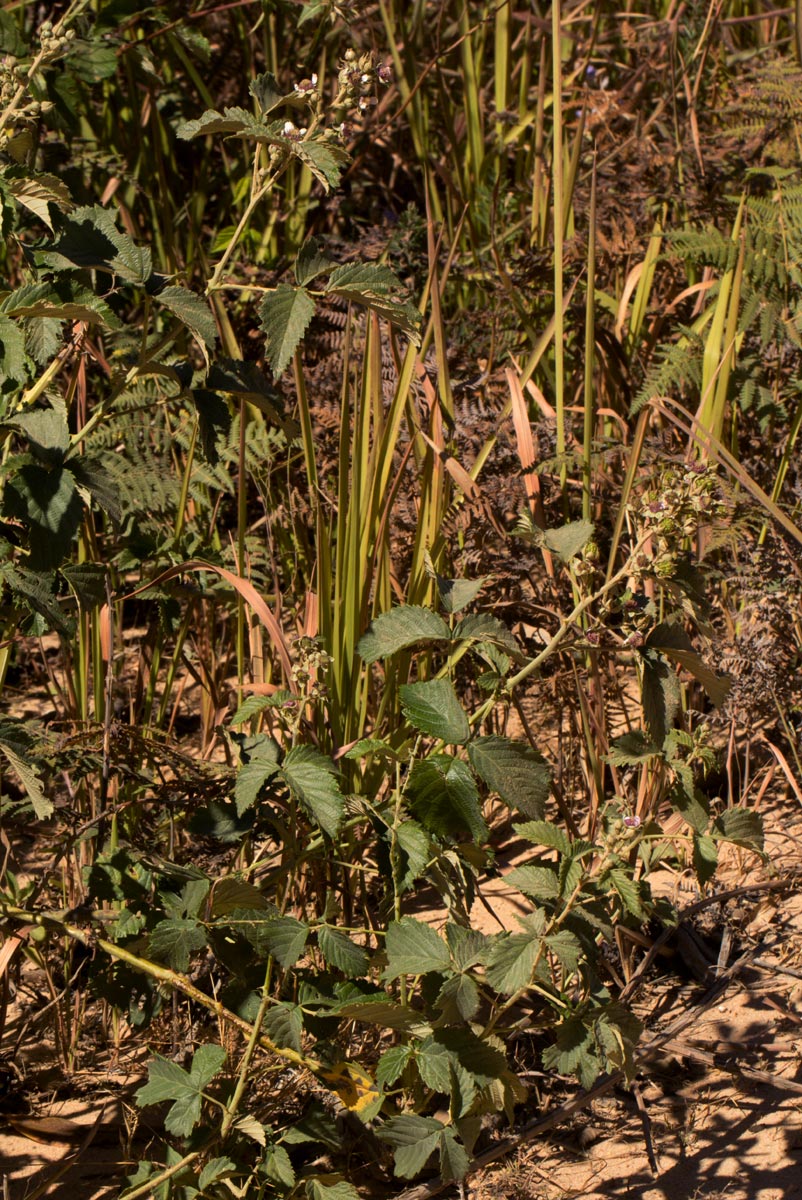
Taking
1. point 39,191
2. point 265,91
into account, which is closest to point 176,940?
point 39,191

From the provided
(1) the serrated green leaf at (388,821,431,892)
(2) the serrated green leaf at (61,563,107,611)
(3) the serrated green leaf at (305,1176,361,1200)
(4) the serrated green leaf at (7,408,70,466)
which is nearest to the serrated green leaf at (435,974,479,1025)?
(1) the serrated green leaf at (388,821,431,892)

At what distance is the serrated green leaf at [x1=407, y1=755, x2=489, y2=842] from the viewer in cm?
129

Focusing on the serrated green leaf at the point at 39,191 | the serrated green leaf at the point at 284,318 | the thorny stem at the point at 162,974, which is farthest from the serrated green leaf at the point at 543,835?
the serrated green leaf at the point at 39,191

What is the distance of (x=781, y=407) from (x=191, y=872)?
5.02 ft

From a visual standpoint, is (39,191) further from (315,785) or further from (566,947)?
(566,947)

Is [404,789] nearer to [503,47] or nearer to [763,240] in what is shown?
[763,240]

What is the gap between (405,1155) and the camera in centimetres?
129

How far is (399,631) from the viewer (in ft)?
4.50

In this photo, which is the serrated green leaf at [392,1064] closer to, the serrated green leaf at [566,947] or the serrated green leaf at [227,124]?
the serrated green leaf at [566,947]

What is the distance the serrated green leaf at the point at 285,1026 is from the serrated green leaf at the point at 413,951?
116 millimetres

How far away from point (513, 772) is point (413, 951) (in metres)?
0.22

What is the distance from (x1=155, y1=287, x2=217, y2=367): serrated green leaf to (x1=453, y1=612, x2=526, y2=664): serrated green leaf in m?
0.40

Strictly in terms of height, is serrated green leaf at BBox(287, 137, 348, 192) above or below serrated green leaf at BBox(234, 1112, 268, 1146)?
above

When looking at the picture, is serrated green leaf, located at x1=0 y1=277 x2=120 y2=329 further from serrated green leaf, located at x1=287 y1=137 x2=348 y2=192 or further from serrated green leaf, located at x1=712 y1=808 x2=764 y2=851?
serrated green leaf, located at x1=712 y1=808 x2=764 y2=851
